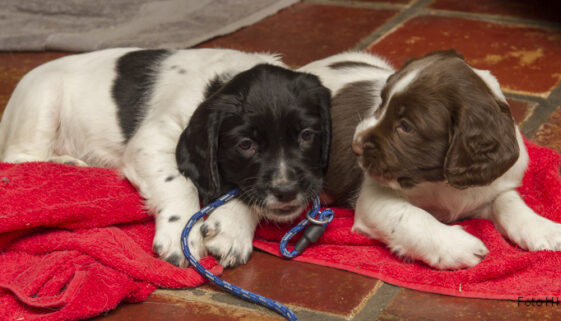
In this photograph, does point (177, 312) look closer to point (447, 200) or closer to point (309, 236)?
point (309, 236)

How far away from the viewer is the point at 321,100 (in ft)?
11.3

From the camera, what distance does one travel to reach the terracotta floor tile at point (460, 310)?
9.16ft

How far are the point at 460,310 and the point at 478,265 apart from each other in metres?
0.23

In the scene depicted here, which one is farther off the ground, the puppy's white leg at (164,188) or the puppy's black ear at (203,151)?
the puppy's black ear at (203,151)

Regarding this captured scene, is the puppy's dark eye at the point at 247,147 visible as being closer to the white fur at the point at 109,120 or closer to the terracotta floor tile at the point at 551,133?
the white fur at the point at 109,120

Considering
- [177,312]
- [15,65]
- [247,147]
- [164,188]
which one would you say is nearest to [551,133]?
[247,147]

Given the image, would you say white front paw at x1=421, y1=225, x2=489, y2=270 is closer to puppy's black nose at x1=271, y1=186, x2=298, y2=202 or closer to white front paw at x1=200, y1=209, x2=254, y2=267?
puppy's black nose at x1=271, y1=186, x2=298, y2=202

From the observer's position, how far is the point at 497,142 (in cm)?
295

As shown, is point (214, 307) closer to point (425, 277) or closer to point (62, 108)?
point (425, 277)

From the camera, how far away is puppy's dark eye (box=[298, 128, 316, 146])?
3.33 metres

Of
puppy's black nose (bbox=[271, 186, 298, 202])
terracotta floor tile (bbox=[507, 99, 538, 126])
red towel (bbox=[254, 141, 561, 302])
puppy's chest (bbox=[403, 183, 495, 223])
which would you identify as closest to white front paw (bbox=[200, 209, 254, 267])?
red towel (bbox=[254, 141, 561, 302])

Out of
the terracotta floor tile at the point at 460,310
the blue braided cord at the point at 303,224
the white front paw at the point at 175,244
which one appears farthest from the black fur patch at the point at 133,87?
the terracotta floor tile at the point at 460,310

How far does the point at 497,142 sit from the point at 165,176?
5.01 feet

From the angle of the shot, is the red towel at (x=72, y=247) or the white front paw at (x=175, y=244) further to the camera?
the white front paw at (x=175, y=244)
